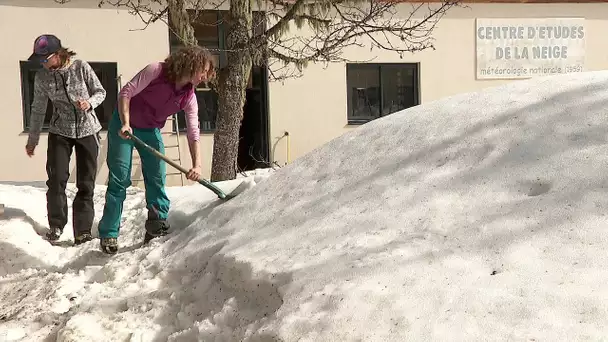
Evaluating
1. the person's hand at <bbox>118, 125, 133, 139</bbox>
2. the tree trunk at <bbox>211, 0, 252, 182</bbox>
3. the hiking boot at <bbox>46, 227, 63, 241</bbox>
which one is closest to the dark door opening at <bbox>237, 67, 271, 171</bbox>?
the tree trunk at <bbox>211, 0, 252, 182</bbox>

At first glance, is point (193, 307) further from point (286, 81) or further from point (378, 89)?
point (378, 89)

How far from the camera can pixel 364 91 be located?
12.1 meters

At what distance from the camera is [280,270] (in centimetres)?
297

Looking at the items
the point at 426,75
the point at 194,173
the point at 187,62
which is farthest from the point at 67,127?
the point at 426,75

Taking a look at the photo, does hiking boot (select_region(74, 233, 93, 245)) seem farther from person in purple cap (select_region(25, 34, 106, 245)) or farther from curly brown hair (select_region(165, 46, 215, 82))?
curly brown hair (select_region(165, 46, 215, 82))

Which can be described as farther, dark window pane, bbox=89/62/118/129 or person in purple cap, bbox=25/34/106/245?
dark window pane, bbox=89/62/118/129

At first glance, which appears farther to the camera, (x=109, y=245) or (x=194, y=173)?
(x=109, y=245)

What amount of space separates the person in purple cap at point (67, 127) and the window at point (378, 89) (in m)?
7.16

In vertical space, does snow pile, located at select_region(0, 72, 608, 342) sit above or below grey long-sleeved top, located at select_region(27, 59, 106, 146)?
below

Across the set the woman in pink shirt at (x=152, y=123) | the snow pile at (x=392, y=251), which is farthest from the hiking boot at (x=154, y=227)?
the snow pile at (x=392, y=251)

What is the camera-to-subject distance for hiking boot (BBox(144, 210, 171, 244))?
4.89 meters

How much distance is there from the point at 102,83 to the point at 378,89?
514 cm

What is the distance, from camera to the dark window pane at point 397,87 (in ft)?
39.9

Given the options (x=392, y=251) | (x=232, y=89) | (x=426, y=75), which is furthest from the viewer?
(x=426, y=75)
